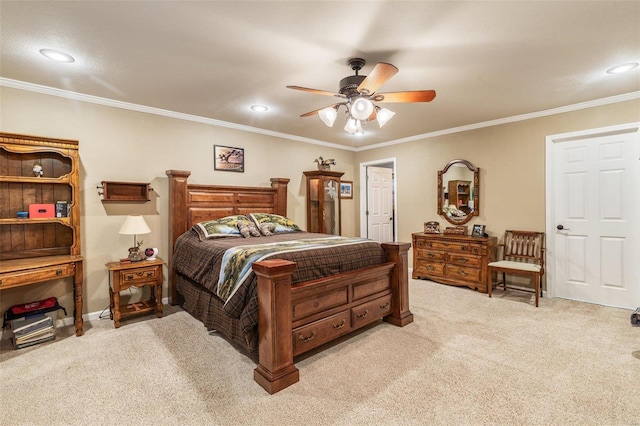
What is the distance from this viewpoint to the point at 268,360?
6.86 feet

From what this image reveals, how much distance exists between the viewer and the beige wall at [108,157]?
10.2 ft

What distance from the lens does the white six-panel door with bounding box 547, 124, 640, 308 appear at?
3564 millimetres

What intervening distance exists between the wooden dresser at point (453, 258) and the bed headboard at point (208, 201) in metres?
2.35

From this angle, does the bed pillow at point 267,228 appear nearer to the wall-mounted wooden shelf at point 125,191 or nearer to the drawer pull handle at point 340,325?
the wall-mounted wooden shelf at point 125,191

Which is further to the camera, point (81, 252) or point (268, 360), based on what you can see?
point (81, 252)

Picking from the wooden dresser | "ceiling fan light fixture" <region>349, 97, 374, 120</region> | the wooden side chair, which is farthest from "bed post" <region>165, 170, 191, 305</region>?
the wooden side chair

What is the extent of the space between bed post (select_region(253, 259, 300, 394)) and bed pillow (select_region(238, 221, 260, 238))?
5.53ft

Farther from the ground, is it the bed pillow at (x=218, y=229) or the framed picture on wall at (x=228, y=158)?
the framed picture on wall at (x=228, y=158)

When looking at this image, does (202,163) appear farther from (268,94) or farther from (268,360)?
(268,360)

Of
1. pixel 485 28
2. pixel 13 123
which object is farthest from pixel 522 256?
pixel 13 123

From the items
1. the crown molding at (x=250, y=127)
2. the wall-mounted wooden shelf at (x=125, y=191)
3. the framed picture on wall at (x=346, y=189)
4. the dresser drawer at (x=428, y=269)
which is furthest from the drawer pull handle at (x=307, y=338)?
the framed picture on wall at (x=346, y=189)

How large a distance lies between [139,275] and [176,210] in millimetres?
923

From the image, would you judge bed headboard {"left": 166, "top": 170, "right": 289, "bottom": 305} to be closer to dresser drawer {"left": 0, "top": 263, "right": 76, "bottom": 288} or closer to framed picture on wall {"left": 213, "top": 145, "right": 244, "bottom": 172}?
framed picture on wall {"left": 213, "top": 145, "right": 244, "bottom": 172}

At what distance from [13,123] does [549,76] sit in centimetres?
524
